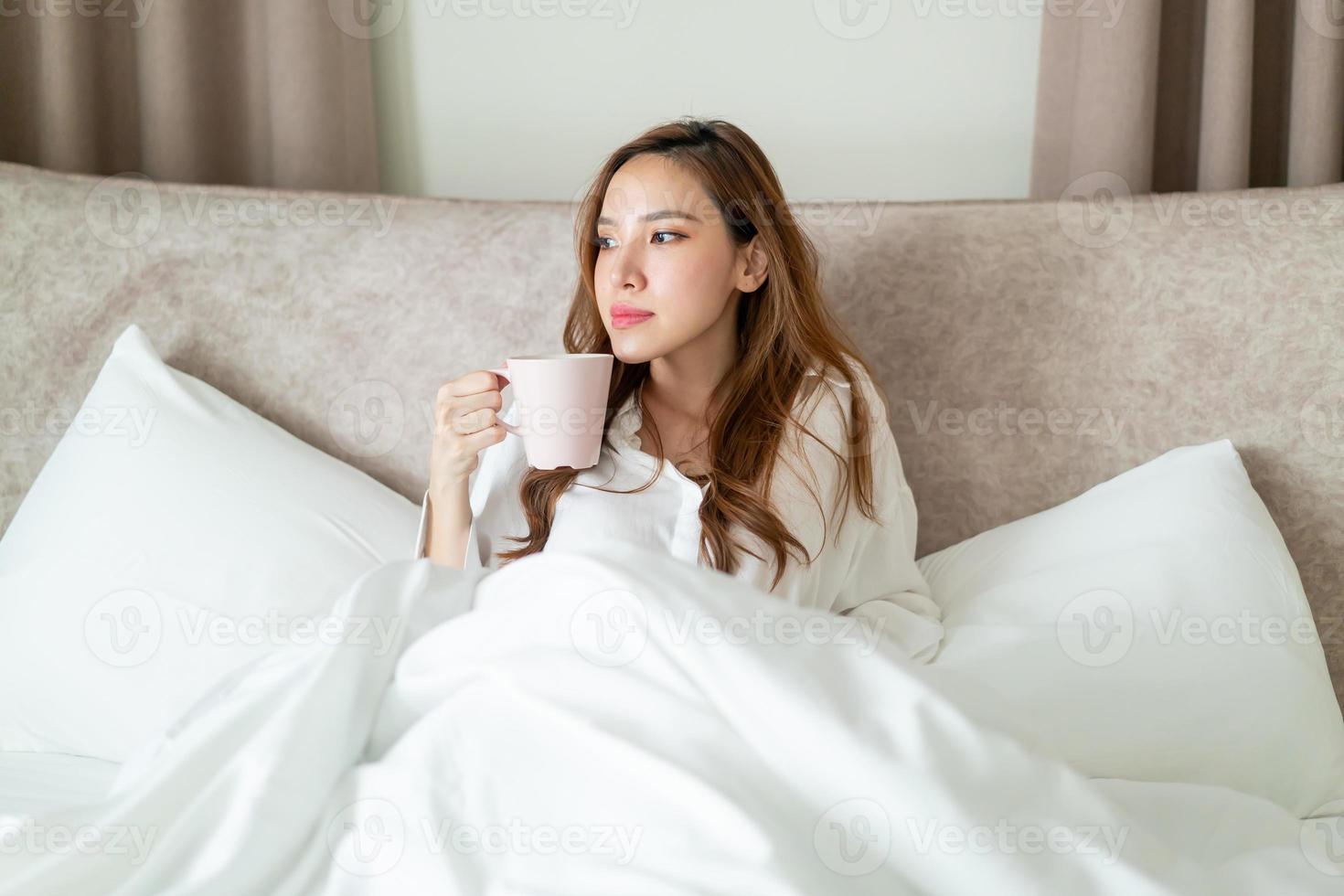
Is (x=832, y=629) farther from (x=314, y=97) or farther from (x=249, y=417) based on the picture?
(x=314, y=97)

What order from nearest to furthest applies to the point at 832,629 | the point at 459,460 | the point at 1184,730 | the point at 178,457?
the point at 832,629 → the point at 1184,730 → the point at 459,460 → the point at 178,457

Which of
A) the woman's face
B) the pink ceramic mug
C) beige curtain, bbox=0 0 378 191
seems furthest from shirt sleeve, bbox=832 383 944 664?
beige curtain, bbox=0 0 378 191

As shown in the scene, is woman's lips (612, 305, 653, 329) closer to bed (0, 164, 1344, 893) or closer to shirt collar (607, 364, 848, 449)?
shirt collar (607, 364, 848, 449)

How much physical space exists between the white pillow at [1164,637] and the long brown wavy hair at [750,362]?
24cm

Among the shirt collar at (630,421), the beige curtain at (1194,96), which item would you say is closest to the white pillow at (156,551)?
the shirt collar at (630,421)

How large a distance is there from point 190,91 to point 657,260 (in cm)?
100

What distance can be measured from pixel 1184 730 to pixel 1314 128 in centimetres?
103

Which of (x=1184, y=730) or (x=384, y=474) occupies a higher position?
(x=384, y=474)

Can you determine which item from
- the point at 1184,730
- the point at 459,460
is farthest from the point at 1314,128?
the point at 459,460

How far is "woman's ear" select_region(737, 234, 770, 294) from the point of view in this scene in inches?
53.7

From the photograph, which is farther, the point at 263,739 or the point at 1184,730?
the point at 1184,730

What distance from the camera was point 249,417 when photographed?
1494 millimetres

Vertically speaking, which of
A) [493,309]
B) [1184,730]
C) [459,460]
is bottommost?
[1184,730]

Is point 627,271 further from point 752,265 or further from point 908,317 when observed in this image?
point 908,317
